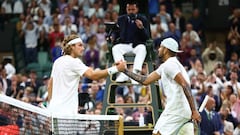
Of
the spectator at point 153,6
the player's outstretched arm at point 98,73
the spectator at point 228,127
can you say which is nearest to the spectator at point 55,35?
the spectator at point 153,6

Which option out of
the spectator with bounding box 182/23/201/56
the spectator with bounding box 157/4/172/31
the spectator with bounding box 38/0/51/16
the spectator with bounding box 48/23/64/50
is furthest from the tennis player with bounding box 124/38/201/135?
the spectator with bounding box 38/0/51/16

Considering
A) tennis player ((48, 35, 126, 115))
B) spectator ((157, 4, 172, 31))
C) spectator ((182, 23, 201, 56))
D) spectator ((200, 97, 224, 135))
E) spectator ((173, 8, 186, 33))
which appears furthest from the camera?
spectator ((173, 8, 186, 33))

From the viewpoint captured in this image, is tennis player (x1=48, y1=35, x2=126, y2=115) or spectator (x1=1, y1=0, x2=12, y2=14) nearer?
tennis player (x1=48, y1=35, x2=126, y2=115)

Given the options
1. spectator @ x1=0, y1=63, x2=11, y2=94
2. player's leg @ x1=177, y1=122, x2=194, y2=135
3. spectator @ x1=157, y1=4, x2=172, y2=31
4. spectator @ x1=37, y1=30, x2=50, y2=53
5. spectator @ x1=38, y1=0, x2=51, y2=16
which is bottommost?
player's leg @ x1=177, y1=122, x2=194, y2=135

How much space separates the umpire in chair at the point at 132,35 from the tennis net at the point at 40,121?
2.58 meters

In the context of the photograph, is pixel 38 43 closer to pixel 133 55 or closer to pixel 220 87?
pixel 220 87

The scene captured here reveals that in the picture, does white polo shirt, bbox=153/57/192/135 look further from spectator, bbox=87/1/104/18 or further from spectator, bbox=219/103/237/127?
spectator, bbox=87/1/104/18

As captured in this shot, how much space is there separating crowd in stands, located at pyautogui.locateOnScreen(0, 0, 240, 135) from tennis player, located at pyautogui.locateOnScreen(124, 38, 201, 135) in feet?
22.9

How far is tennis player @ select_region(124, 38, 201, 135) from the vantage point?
10586 millimetres

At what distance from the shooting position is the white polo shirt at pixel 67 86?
1043 cm

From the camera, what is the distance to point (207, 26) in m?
26.3

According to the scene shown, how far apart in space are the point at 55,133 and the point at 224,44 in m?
16.1

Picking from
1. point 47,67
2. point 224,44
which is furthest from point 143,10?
point 224,44

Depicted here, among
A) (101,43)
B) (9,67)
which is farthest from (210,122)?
(9,67)
